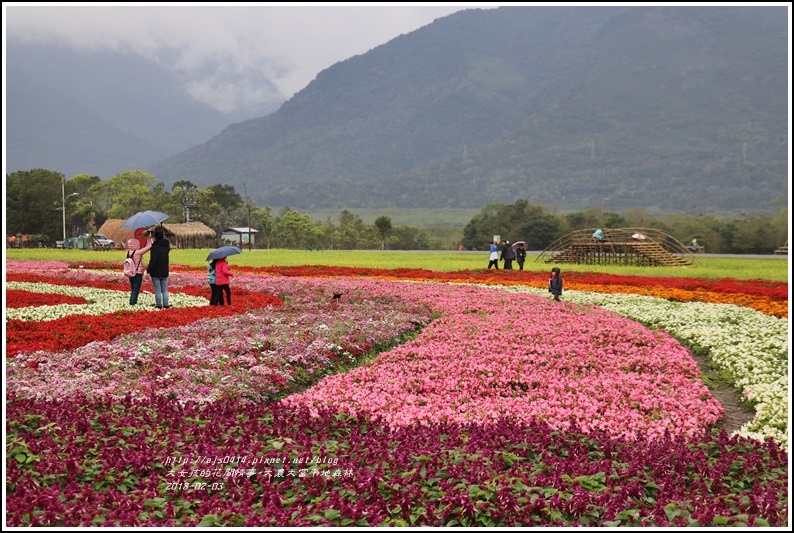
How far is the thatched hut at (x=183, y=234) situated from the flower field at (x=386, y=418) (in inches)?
2259

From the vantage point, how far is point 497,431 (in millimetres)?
7984

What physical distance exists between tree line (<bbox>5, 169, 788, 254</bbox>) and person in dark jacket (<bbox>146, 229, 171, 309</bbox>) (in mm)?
36789

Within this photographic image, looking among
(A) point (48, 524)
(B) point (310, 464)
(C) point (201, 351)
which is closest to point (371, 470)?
(B) point (310, 464)

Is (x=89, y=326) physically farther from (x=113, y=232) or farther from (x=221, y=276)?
(x=113, y=232)

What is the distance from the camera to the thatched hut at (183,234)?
74.0m

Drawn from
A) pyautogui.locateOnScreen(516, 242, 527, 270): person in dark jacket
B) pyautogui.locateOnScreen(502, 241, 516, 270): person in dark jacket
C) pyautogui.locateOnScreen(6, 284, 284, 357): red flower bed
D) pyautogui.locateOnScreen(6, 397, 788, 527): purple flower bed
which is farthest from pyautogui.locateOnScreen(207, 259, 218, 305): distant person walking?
pyautogui.locateOnScreen(516, 242, 527, 270): person in dark jacket

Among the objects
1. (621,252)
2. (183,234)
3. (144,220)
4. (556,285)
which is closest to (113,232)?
(183,234)

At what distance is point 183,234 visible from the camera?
73.9 metres

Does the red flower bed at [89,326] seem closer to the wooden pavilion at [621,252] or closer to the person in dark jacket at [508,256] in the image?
the person in dark jacket at [508,256]

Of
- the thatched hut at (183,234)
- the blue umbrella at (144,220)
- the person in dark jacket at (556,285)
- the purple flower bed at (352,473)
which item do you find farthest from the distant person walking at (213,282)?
the thatched hut at (183,234)

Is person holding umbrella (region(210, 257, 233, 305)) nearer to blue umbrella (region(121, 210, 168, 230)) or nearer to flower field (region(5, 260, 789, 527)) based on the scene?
flower field (region(5, 260, 789, 527))

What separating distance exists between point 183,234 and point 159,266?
57941mm

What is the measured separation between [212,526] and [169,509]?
1.36 feet

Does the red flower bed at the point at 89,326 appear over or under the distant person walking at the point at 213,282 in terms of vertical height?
under
